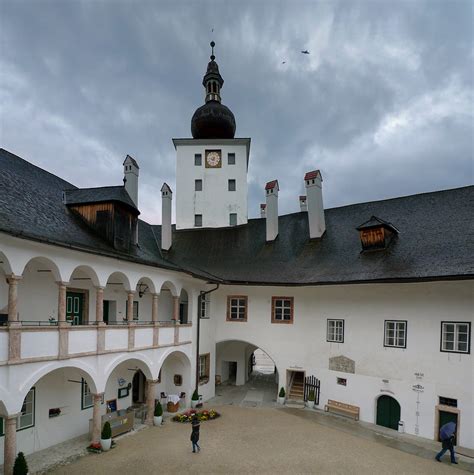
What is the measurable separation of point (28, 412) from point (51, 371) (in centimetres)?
201

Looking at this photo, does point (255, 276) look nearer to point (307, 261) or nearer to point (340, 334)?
point (307, 261)

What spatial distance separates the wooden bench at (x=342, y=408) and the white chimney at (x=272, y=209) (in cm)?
1001

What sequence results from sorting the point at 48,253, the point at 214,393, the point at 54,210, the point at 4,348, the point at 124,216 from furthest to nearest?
the point at 214,393
the point at 124,216
the point at 54,210
the point at 48,253
the point at 4,348

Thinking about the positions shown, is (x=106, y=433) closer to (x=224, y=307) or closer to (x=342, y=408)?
(x=224, y=307)

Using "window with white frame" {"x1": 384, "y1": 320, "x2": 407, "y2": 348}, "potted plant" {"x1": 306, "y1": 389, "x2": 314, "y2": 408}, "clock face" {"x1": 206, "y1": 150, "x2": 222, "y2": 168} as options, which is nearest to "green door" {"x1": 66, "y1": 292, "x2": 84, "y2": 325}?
"potted plant" {"x1": 306, "y1": 389, "x2": 314, "y2": 408}

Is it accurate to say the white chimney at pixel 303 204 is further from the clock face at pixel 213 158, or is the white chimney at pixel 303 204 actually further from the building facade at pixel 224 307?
the clock face at pixel 213 158

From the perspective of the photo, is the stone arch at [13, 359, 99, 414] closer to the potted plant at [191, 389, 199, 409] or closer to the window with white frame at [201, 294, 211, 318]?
the potted plant at [191, 389, 199, 409]

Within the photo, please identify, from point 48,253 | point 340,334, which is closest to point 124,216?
point 48,253

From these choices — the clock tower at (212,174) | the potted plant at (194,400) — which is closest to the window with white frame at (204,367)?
the potted plant at (194,400)

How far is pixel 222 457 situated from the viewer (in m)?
13.1

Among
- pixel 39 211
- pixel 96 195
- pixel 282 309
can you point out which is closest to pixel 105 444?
pixel 39 211

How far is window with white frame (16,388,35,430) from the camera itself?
12703mm

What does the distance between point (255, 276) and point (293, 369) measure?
518cm

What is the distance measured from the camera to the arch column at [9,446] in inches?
404
